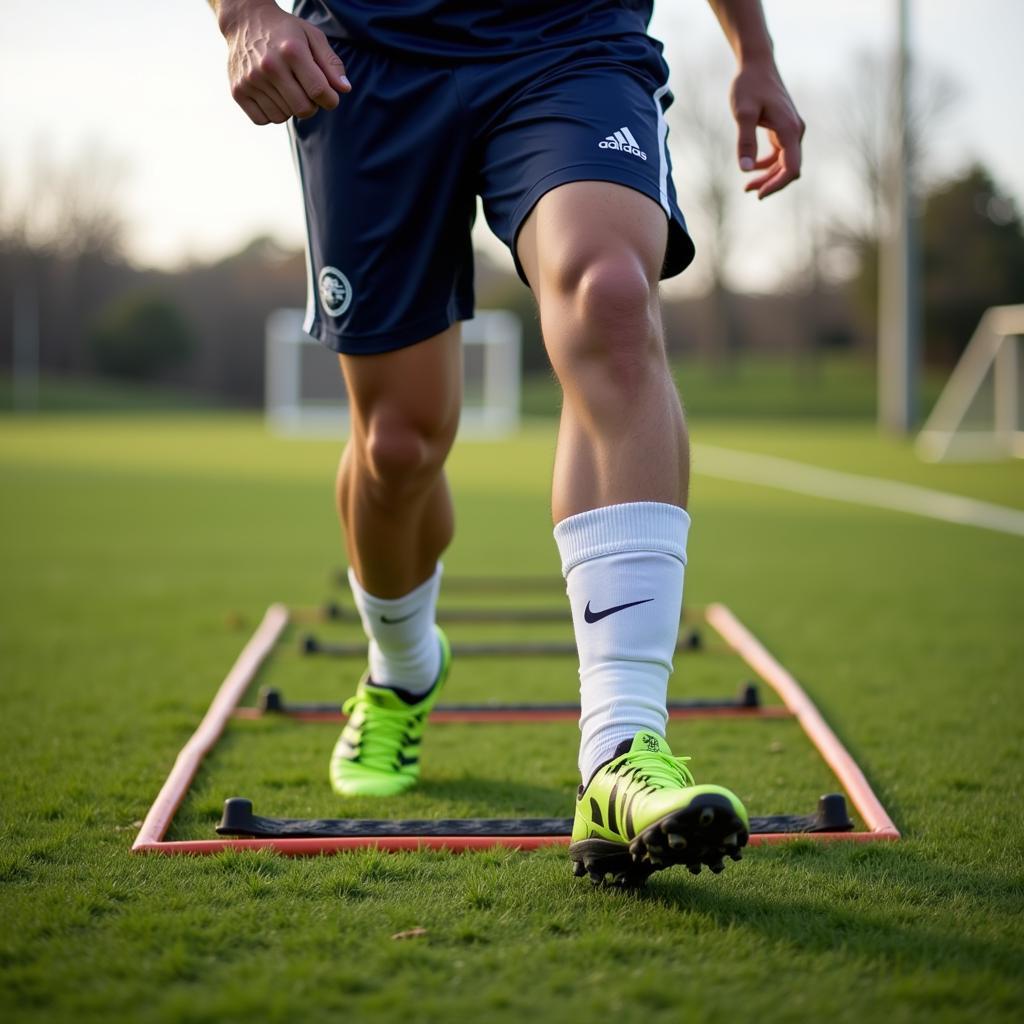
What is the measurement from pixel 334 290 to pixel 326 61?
404 mm

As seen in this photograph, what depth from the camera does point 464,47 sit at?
2.08 metres

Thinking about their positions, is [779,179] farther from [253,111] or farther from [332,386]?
[332,386]

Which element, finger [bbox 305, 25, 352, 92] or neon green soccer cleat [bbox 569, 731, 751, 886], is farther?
finger [bbox 305, 25, 352, 92]

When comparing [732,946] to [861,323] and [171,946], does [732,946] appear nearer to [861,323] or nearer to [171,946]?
[171,946]

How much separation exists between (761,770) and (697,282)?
4156 centimetres

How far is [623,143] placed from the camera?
1.91 m

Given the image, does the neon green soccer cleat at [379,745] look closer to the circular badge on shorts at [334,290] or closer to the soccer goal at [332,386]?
the circular badge on shorts at [334,290]

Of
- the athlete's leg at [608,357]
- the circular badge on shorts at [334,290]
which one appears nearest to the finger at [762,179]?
the athlete's leg at [608,357]

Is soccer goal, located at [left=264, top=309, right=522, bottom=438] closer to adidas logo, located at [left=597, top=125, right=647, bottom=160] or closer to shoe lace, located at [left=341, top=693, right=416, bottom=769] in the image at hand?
shoe lace, located at [left=341, top=693, right=416, bottom=769]

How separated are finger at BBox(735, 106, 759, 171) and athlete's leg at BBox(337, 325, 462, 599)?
25.8 inches

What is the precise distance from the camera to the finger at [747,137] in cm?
237

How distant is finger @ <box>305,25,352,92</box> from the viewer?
194 cm

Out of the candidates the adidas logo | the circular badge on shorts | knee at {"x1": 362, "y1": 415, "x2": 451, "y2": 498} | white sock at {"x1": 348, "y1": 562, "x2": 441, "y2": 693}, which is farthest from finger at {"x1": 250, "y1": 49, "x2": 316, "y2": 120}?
white sock at {"x1": 348, "y1": 562, "x2": 441, "y2": 693}

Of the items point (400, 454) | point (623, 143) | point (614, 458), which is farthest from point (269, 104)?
point (614, 458)
